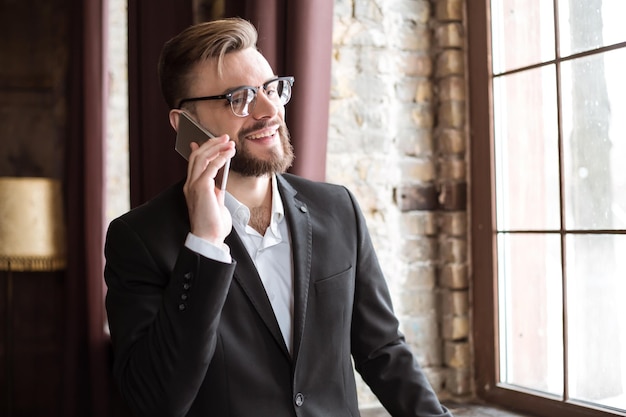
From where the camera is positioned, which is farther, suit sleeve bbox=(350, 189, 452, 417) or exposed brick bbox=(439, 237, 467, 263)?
exposed brick bbox=(439, 237, 467, 263)

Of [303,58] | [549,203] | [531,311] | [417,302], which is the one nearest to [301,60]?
[303,58]

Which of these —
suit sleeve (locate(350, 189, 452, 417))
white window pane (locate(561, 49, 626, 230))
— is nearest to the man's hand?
suit sleeve (locate(350, 189, 452, 417))

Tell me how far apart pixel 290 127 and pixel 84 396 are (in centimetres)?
134

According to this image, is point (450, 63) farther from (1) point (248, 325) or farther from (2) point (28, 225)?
(2) point (28, 225)

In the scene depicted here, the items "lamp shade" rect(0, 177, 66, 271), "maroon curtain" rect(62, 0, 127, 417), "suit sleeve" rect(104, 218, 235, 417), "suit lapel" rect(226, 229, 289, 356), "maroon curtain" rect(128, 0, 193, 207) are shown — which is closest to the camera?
"suit sleeve" rect(104, 218, 235, 417)

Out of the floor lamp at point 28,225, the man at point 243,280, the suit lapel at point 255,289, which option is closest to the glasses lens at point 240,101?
the man at point 243,280

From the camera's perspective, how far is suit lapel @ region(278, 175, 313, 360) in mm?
1622

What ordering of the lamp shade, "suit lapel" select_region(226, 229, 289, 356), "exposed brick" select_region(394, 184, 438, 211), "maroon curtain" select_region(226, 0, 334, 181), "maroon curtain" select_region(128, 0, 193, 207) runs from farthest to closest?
1. the lamp shade
2. "exposed brick" select_region(394, 184, 438, 211)
3. "maroon curtain" select_region(128, 0, 193, 207)
4. "maroon curtain" select_region(226, 0, 334, 181)
5. "suit lapel" select_region(226, 229, 289, 356)

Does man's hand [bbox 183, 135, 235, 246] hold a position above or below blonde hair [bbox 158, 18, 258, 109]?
below

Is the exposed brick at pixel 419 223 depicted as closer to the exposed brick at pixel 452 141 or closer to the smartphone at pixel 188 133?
the exposed brick at pixel 452 141

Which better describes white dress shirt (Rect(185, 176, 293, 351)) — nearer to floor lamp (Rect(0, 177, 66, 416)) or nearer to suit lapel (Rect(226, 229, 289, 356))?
suit lapel (Rect(226, 229, 289, 356))

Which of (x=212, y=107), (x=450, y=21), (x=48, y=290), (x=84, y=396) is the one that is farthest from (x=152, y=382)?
(x=48, y=290)

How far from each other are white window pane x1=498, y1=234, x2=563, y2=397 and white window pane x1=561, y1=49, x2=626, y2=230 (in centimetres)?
18

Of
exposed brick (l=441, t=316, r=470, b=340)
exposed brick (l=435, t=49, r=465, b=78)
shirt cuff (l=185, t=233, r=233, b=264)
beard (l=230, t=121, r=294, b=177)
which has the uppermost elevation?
exposed brick (l=435, t=49, r=465, b=78)
